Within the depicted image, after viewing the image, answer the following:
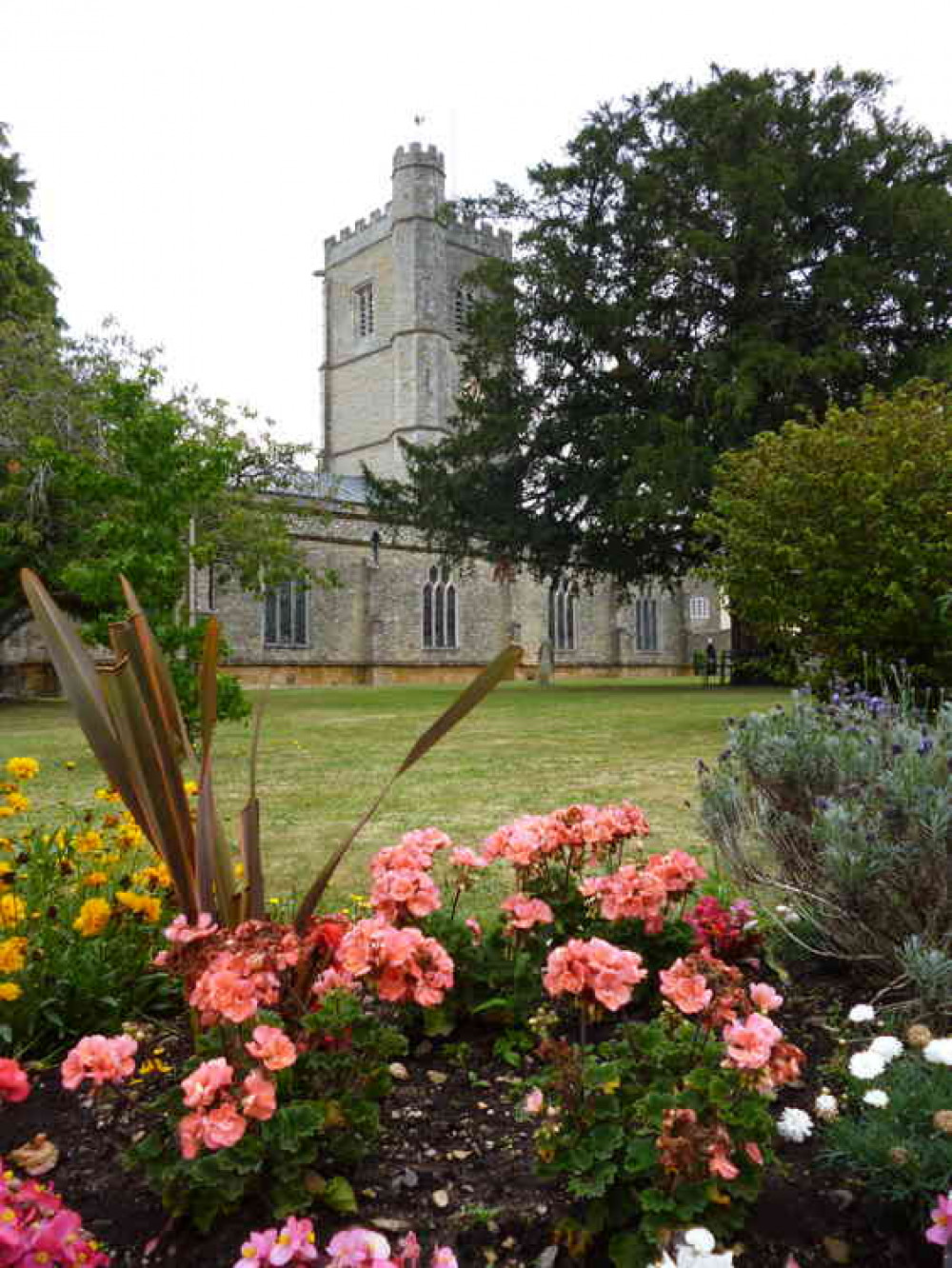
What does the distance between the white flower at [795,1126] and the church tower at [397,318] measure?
43960 millimetres

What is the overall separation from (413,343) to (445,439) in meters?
25.9

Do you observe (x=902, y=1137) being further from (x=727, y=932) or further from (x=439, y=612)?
(x=439, y=612)

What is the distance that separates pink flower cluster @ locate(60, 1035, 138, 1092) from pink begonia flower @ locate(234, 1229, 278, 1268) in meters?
0.40

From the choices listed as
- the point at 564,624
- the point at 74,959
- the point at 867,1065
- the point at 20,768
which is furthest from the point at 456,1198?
the point at 564,624

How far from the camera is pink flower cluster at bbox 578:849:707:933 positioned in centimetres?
235

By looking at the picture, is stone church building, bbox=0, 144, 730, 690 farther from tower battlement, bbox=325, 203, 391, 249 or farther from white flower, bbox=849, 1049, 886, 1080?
white flower, bbox=849, 1049, 886, 1080

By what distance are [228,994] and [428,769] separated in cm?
685

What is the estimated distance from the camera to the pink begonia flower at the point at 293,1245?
1.27 meters

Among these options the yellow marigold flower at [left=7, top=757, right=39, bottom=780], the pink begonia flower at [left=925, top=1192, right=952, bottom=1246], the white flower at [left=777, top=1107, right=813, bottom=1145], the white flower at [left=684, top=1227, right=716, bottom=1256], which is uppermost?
the yellow marigold flower at [left=7, top=757, right=39, bottom=780]

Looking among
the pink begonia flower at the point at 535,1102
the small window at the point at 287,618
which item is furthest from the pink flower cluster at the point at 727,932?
the small window at the point at 287,618

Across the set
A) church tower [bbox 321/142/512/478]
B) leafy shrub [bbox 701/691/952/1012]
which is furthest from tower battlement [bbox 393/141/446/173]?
leafy shrub [bbox 701/691/952/1012]

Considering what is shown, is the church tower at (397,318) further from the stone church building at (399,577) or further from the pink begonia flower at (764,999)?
the pink begonia flower at (764,999)

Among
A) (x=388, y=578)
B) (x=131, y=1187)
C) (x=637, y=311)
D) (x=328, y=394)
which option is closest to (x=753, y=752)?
(x=131, y=1187)

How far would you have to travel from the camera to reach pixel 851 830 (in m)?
2.54
